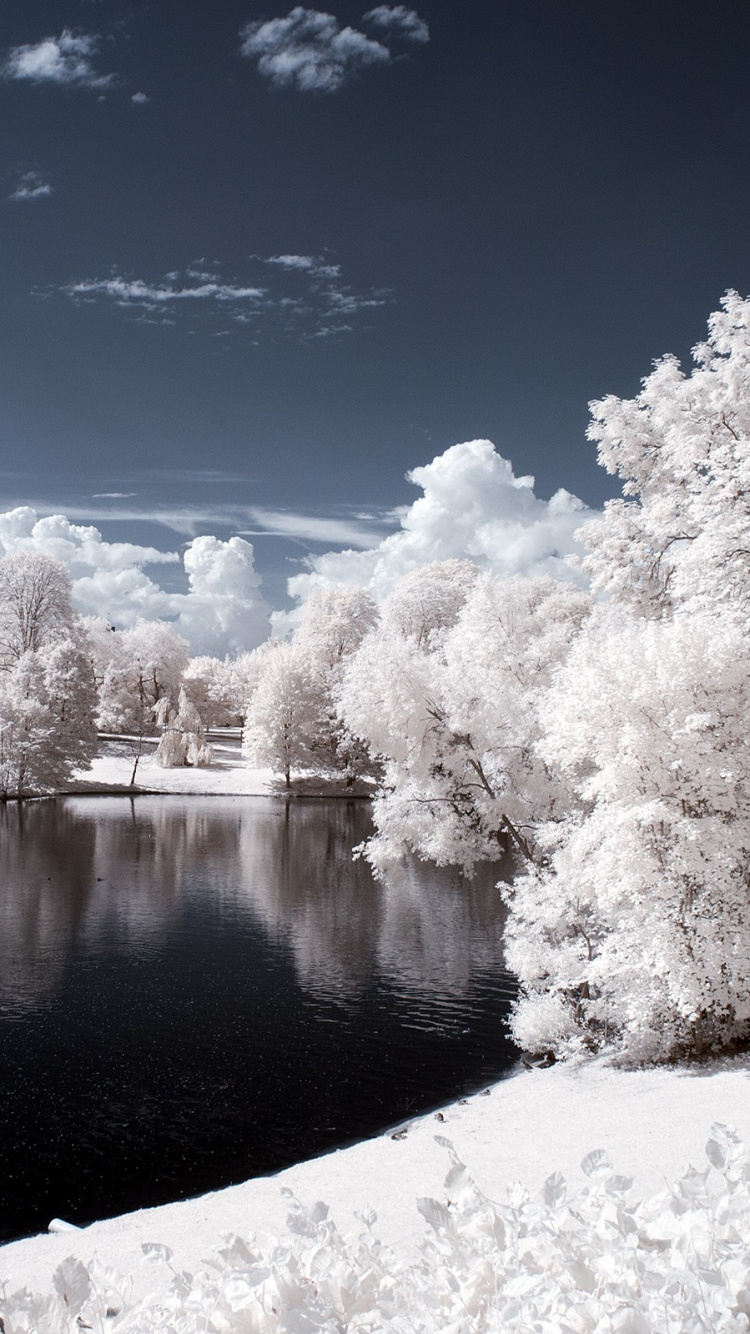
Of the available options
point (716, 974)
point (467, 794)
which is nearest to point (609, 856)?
point (716, 974)

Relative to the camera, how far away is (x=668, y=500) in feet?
63.1

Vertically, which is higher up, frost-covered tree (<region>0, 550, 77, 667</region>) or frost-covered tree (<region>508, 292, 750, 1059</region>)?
frost-covered tree (<region>0, 550, 77, 667</region>)

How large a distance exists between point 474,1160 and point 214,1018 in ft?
31.7

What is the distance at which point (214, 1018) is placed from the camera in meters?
20.1

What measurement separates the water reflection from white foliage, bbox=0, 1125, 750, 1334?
1847 cm

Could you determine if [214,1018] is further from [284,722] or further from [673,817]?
[284,722]

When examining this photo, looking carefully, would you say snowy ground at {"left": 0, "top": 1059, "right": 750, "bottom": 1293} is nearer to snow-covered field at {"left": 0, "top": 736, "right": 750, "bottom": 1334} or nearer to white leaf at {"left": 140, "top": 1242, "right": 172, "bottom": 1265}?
white leaf at {"left": 140, "top": 1242, "right": 172, "bottom": 1265}

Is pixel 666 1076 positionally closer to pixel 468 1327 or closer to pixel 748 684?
pixel 748 684

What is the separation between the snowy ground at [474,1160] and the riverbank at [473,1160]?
0.07ft

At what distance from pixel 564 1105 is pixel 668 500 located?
509 inches

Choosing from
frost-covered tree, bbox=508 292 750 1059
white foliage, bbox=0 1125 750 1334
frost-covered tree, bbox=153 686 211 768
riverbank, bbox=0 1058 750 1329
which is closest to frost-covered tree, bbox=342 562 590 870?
frost-covered tree, bbox=508 292 750 1059

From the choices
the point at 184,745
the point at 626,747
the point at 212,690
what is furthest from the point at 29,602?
the point at 626,747

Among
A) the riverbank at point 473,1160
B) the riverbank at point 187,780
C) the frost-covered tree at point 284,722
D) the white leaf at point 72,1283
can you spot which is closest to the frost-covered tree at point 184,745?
the riverbank at point 187,780

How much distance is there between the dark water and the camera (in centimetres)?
1399
